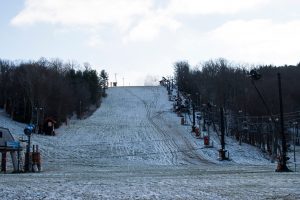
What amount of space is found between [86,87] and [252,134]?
5050 centimetres

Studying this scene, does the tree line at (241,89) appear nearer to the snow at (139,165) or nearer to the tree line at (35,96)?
the snow at (139,165)

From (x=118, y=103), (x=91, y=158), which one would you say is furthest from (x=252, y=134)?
(x=118, y=103)

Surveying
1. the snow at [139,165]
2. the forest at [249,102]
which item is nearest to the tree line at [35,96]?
the snow at [139,165]

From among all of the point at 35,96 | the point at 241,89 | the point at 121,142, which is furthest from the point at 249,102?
the point at 35,96

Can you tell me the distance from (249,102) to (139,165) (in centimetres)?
3898

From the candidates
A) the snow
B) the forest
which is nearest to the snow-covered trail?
the snow

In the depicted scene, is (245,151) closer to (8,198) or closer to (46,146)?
(46,146)

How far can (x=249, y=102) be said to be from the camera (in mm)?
84375

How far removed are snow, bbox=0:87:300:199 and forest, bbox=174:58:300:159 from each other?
3.45 m

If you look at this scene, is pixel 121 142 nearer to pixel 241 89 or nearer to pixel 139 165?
pixel 139 165

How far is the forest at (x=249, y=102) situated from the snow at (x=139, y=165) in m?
3.45

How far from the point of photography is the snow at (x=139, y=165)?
16.9 m

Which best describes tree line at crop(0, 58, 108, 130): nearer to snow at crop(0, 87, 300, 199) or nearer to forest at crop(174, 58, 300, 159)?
snow at crop(0, 87, 300, 199)

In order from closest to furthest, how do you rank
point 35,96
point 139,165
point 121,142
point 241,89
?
point 139,165 → point 121,142 → point 35,96 → point 241,89
